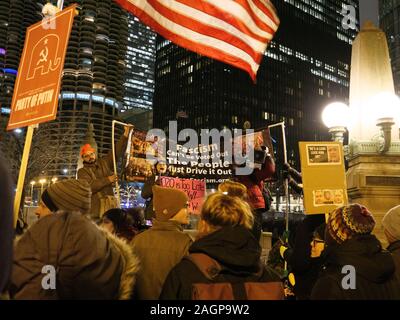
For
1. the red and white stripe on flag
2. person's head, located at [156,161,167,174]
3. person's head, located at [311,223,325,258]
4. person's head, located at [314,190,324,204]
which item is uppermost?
the red and white stripe on flag

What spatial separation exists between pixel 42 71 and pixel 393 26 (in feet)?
361

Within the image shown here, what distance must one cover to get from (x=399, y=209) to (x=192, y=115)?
124 m

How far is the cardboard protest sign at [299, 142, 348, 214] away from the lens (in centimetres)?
538

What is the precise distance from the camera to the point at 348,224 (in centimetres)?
303

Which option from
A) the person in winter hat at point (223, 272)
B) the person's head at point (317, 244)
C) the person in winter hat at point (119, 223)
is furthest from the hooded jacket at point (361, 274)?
the person in winter hat at point (119, 223)

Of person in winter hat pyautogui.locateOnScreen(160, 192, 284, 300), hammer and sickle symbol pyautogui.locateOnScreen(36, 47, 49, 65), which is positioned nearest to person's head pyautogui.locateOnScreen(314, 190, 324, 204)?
person in winter hat pyautogui.locateOnScreen(160, 192, 284, 300)

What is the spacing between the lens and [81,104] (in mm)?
152000

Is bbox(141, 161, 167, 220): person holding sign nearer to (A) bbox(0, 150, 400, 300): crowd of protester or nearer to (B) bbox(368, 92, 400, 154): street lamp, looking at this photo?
(A) bbox(0, 150, 400, 300): crowd of protester

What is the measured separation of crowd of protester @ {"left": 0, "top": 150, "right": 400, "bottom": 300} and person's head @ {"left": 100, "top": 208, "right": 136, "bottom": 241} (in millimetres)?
1063

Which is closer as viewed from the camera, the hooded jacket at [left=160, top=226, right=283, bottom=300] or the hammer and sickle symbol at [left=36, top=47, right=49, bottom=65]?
the hooded jacket at [left=160, top=226, right=283, bottom=300]

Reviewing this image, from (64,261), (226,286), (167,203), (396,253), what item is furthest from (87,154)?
(396,253)

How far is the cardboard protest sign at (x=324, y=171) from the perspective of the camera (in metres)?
5.38
